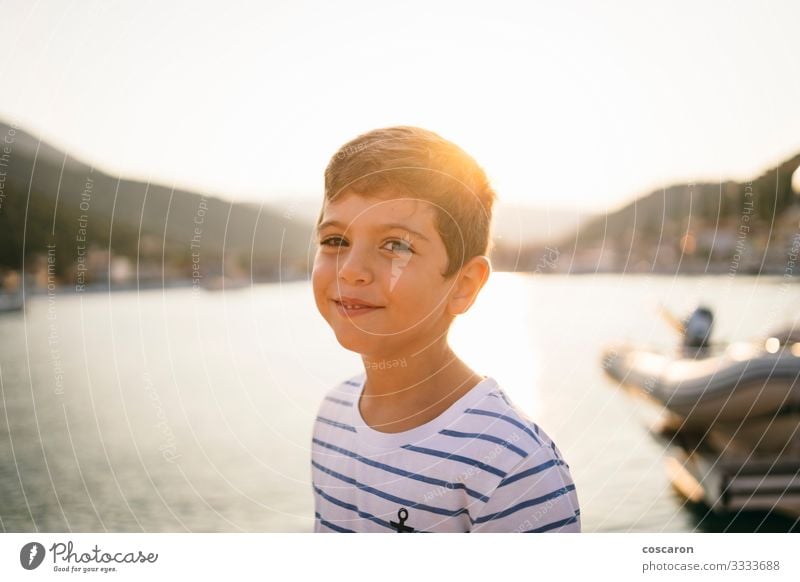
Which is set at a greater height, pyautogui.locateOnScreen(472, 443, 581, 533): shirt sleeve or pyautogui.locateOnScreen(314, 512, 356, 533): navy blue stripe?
pyautogui.locateOnScreen(472, 443, 581, 533): shirt sleeve

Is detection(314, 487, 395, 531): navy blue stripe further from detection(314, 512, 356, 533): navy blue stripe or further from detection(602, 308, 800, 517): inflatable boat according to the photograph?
detection(602, 308, 800, 517): inflatable boat

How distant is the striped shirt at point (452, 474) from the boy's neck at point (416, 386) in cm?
2

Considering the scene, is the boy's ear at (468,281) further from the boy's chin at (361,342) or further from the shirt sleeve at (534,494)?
the shirt sleeve at (534,494)

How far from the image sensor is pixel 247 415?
568 cm

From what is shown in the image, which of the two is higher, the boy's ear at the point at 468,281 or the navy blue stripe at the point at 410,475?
the boy's ear at the point at 468,281

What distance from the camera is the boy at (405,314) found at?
3.14 ft

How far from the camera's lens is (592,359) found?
10320 millimetres

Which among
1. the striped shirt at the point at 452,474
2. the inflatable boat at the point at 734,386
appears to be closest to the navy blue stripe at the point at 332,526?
the striped shirt at the point at 452,474

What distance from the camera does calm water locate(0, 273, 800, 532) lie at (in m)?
3.60

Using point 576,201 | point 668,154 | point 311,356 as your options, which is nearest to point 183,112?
point 576,201

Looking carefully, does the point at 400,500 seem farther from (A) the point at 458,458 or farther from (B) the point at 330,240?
(B) the point at 330,240
